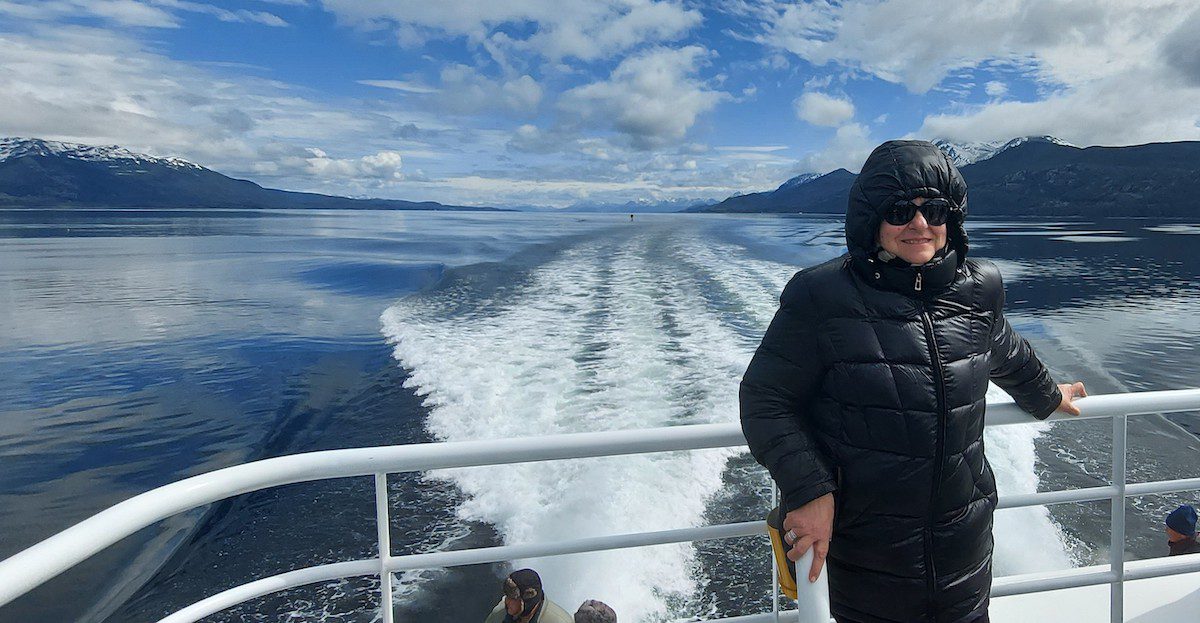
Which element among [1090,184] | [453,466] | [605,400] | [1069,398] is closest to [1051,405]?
[1069,398]

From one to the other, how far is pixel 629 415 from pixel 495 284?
365 inches

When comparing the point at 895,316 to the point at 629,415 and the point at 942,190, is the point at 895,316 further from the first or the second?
the point at 629,415

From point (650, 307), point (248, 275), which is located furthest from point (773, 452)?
point (248, 275)

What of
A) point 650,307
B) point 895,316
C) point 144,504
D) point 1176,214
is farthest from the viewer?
point 1176,214

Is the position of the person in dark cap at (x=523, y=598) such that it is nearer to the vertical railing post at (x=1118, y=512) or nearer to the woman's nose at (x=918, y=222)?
the vertical railing post at (x=1118, y=512)

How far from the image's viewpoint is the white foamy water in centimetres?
508

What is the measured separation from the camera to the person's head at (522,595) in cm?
275

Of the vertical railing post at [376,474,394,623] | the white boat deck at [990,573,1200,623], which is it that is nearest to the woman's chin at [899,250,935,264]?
the vertical railing post at [376,474,394,623]

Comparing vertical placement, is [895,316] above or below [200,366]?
above

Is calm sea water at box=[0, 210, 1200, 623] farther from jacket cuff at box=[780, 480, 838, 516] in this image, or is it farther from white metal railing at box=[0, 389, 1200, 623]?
jacket cuff at box=[780, 480, 838, 516]

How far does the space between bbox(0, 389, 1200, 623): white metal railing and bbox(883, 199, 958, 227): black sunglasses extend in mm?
474

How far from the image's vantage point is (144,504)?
3.20ft

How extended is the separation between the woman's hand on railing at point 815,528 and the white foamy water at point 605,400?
12.2ft

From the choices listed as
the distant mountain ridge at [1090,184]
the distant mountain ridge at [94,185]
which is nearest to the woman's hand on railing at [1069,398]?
the distant mountain ridge at [1090,184]
